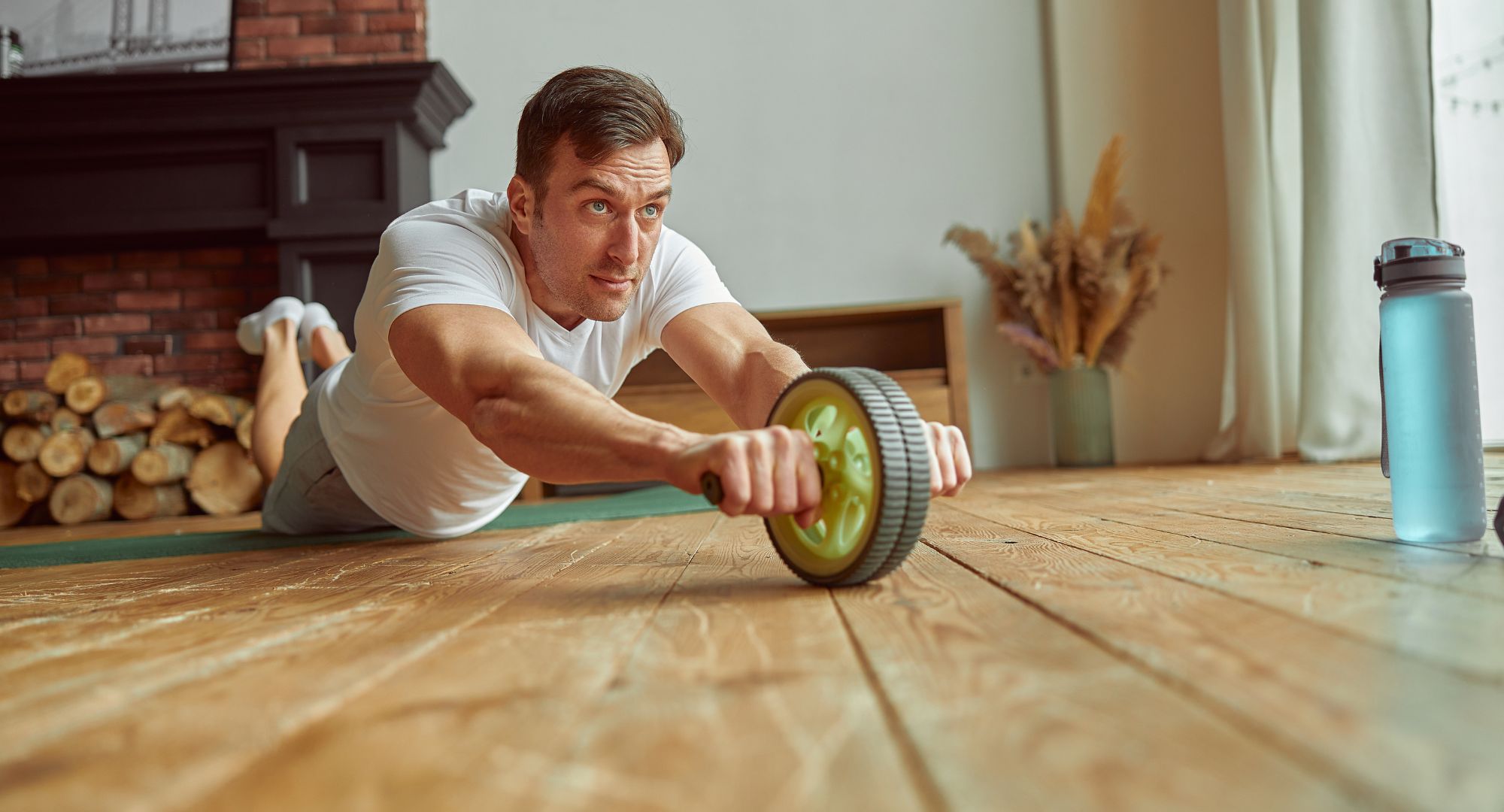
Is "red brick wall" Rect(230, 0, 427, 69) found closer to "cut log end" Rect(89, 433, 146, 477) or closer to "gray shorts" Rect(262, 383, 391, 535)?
"cut log end" Rect(89, 433, 146, 477)

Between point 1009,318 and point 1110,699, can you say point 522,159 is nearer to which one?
point 1110,699

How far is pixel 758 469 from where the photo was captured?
2.94 feet

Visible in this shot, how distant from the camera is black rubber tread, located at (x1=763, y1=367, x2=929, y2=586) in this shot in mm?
894

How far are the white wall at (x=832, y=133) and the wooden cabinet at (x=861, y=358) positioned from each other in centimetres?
27

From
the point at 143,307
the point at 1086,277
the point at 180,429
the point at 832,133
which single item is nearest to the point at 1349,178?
the point at 1086,277

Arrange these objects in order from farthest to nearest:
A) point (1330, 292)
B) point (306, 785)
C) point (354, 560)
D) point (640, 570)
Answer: point (1330, 292)
point (354, 560)
point (640, 570)
point (306, 785)

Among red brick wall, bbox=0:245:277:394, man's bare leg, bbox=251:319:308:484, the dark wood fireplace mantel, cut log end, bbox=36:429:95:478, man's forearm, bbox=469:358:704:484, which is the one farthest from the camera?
red brick wall, bbox=0:245:277:394

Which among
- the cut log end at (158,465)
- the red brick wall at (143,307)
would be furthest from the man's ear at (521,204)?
the red brick wall at (143,307)

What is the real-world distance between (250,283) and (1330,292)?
4021mm

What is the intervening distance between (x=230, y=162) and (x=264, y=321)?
1.07 meters

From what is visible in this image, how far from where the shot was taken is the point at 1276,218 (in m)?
3.77

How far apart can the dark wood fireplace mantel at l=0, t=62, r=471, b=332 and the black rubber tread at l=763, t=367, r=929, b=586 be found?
342 centimetres

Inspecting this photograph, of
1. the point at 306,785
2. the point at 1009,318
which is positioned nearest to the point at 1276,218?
the point at 1009,318

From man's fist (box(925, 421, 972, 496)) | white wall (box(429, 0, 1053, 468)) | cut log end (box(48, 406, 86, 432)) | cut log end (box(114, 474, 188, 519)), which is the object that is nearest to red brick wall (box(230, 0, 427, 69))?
white wall (box(429, 0, 1053, 468))
